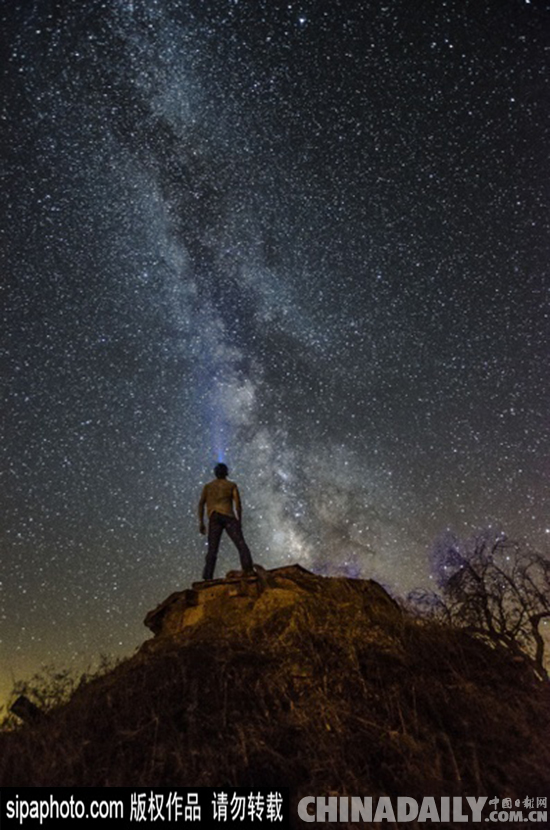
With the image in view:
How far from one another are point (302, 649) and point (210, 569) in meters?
2.60

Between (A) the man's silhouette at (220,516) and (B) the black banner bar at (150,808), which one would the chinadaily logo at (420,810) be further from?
(A) the man's silhouette at (220,516)

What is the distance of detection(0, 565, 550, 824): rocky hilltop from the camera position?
176 inches

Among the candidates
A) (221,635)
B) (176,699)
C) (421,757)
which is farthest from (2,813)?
(421,757)

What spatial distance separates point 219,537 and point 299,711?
3.87 meters

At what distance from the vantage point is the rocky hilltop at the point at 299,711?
14.7ft

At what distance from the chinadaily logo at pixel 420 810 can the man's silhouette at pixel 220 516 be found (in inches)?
177

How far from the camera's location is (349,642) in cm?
686

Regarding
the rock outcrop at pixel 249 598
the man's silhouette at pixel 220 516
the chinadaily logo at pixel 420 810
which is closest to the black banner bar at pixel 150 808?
the chinadaily logo at pixel 420 810

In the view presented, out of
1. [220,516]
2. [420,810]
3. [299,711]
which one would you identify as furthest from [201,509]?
[420,810]

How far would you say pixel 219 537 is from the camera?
8859 millimetres

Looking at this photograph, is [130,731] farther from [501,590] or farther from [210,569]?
[501,590]

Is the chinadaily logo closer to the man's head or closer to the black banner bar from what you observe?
the black banner bar

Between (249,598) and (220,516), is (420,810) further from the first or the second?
(220,516)

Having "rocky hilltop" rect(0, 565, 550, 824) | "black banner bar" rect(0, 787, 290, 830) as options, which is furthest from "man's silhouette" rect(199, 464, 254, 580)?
"black banner bar" rect(0, 787, 290, 830)
